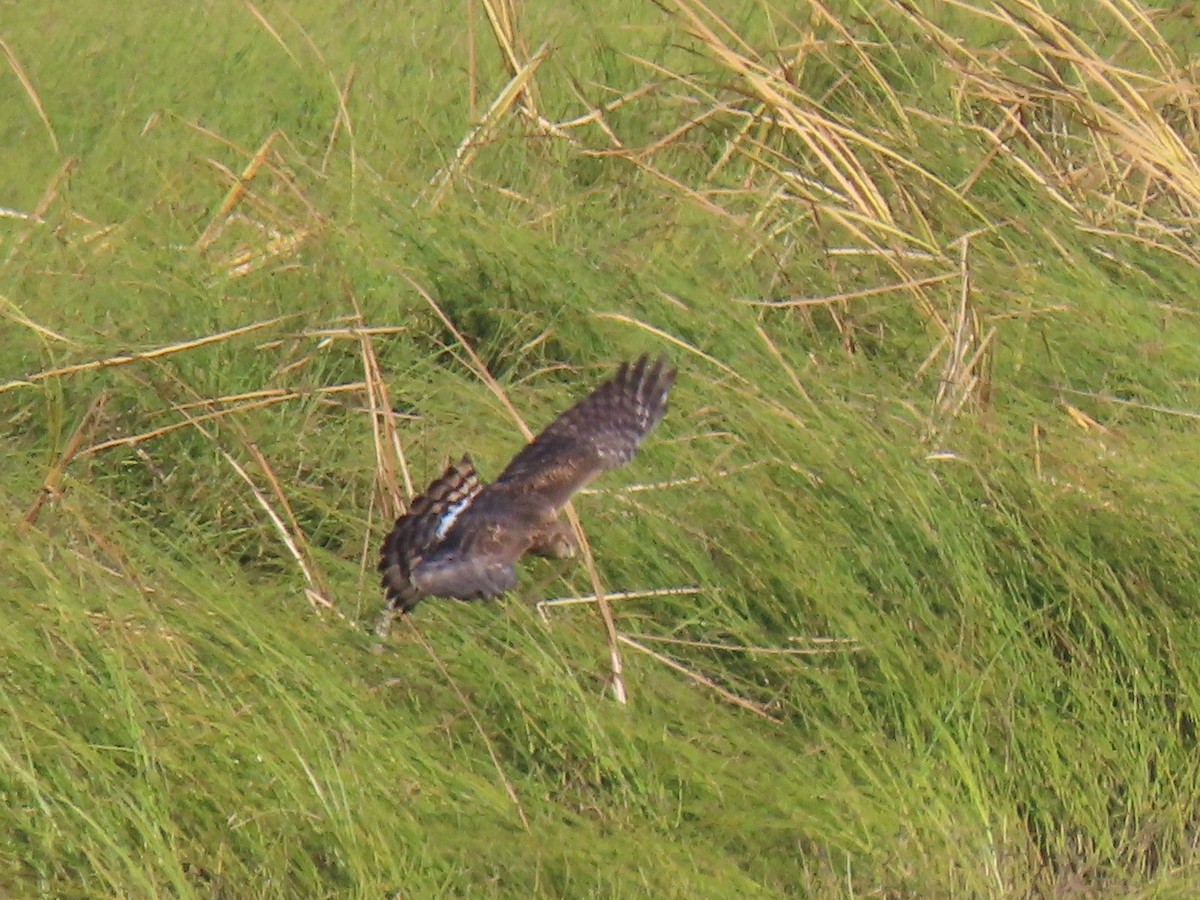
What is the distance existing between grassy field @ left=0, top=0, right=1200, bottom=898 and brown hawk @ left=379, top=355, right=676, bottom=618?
0.42 ft

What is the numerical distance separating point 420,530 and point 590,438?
1.21 ft

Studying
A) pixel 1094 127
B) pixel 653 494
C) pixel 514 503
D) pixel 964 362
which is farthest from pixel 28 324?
pixel 1094 127

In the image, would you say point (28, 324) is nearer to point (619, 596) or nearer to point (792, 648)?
point (619, 596)

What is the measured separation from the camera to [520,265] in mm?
Answer: 4105

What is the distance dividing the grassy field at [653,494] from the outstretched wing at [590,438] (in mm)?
135

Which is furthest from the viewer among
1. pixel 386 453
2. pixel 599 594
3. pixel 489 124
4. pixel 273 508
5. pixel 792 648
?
pixel 489 124

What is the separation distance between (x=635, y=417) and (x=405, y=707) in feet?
2.33

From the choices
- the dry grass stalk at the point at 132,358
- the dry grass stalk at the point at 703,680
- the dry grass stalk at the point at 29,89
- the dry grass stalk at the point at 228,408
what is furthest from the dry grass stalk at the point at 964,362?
the dry grass stalk at the point at 29,89

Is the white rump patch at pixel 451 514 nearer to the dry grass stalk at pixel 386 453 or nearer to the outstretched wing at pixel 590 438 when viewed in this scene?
the outstretched wing at pixel 590 438

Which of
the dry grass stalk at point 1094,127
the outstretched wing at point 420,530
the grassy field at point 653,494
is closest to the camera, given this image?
the grassy field at point 653,494

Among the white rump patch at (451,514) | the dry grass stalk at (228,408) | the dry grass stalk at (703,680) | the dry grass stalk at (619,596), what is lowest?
the dry grass stalk at (703,680)

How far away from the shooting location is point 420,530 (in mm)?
3355

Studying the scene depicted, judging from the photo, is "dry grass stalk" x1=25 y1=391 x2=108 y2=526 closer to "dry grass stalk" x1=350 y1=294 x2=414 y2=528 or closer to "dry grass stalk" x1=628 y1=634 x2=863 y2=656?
"dry grass stalk" x1=350 y1=294 x2=414 y2=528

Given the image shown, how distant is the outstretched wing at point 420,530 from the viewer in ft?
10.6
